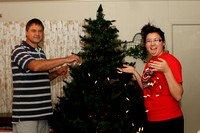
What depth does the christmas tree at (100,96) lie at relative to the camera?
1592 mm

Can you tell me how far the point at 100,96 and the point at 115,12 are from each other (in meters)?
2.06

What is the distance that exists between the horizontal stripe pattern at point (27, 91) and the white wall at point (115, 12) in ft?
4.72

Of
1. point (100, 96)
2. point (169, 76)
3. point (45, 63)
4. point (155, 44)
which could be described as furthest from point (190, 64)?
point (45, 63)

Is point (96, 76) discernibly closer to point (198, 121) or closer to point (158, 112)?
point (158, 112)

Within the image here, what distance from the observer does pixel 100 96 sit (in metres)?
1.62

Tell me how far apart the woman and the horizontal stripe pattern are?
0.90 m

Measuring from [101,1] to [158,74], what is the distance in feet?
6.49

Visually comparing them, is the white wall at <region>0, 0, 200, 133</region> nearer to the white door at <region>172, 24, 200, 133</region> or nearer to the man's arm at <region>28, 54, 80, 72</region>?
the white door at <region>172, 24, 200, 133</region>

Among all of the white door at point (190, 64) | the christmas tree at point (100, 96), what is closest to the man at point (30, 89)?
the christmas tree at point (100, 96)

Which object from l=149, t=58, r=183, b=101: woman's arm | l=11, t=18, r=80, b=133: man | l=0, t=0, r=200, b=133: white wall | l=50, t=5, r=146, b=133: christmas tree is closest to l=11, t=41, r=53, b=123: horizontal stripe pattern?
l=11, t=18, r=80, b=133: man

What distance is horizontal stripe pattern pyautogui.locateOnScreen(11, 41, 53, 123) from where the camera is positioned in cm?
193

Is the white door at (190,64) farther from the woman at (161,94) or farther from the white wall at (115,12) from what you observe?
the woman at (161,94)

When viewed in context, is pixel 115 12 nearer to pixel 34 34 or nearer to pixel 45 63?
pixel 34 34

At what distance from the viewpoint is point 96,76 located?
1713 millimetres
